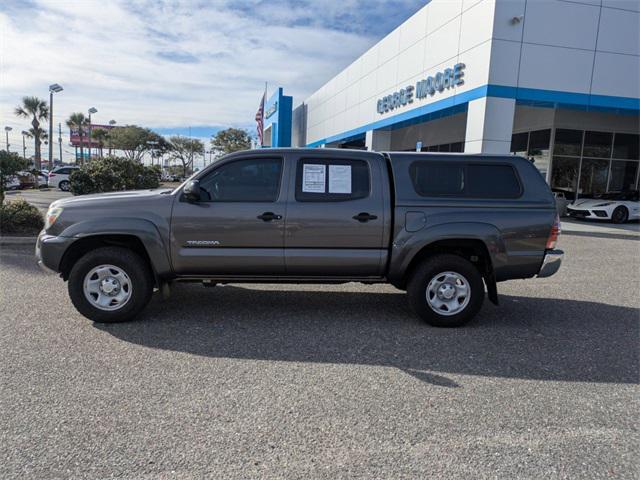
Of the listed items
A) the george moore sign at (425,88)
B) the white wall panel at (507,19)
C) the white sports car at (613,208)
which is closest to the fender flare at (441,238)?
the white wall panel at (507,19)

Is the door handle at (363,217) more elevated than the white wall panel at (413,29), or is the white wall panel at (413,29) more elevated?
the white wall panel at (413,29)

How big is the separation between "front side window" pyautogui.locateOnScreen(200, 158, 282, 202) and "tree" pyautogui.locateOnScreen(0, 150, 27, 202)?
741 centimetres

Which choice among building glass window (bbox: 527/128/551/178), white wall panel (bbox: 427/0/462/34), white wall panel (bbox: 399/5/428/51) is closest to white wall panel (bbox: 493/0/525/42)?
white wall panel (bbox: 427/0/462/34)

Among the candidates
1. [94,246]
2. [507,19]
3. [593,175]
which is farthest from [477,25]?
[94,246]

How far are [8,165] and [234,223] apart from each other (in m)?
7.85

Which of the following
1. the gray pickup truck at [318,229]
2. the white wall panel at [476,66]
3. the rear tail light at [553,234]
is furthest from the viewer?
the white wall panel at [476,66]

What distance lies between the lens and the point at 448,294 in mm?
4984

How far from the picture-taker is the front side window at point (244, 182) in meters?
4.86

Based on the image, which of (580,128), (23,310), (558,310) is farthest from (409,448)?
(580,128)

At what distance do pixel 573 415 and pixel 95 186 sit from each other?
11.6 meters

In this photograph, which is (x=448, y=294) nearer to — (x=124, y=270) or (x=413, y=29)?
(x=124, y=270)

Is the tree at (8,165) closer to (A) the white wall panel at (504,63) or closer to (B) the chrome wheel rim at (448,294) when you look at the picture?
(B) the chrome wheel rim at (448,294)

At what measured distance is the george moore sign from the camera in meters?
15.5

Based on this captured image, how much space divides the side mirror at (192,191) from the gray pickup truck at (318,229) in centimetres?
1
